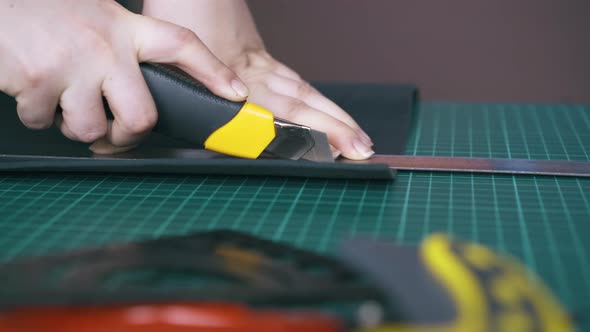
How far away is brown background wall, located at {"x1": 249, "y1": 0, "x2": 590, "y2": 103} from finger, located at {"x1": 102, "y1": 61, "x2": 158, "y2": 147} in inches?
61.9

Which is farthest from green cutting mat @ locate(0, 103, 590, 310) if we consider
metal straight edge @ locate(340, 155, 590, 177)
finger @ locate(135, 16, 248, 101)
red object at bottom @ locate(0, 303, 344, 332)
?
red object at bottom @ locate(0, 303, 344, 332)

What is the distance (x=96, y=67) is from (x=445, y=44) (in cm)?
167

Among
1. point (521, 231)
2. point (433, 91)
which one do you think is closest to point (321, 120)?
point (521, 231)

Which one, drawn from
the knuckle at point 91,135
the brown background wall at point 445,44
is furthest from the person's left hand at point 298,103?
the brown background wall at point 445,44

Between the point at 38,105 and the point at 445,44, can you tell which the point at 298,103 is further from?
the point at 445,44

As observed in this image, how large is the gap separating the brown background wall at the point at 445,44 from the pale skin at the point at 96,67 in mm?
1462

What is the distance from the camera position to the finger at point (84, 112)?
930mm

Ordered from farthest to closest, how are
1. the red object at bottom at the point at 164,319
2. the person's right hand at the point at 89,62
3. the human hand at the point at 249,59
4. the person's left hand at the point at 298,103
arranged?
the human hand at the point at 249,59
the person's left hand at the point at 298,103
the person's right hand at the point at 89,62
the red object at bottom at the point at 164,319

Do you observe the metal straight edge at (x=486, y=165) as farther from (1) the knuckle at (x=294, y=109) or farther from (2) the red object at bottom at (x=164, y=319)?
(2) the red object at bottom at (x=164, y=319)

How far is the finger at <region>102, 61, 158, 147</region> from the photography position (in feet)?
3.02

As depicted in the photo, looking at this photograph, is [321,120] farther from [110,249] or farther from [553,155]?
[110,249]

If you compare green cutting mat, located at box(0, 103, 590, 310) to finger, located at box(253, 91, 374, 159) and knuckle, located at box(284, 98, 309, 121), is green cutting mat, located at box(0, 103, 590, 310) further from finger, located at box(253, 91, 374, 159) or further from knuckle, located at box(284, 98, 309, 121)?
knuckle, located at box(284, 98, 309, 121)

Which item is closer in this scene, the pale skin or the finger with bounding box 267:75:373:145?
the pale skin

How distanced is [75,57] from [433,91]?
1716mm
